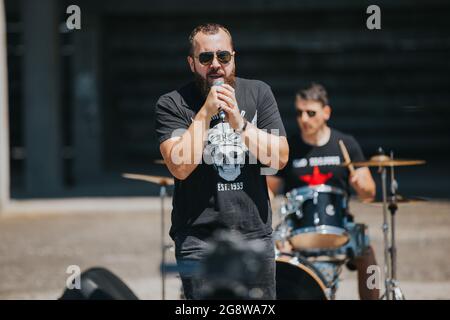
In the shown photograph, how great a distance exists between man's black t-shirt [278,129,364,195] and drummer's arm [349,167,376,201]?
0.10 metres

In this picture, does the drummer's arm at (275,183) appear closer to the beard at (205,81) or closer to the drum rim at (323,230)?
the drum rim at (323,230)

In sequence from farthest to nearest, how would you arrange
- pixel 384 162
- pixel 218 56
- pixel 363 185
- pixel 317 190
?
pixel 363 185, pixel 317 190, pixel 384 162, pixel 218 56

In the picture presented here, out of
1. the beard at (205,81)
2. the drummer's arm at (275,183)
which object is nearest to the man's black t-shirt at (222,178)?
the beard at (205,81)

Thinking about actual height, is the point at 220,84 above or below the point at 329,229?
above

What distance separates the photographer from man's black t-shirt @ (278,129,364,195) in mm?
6168

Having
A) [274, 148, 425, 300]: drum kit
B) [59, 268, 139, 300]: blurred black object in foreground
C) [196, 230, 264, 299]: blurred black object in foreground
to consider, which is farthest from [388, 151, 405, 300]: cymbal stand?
[196, 230, 264, 299]: blurred black object in foreground

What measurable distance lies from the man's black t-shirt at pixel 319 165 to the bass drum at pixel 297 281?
38.4 inches

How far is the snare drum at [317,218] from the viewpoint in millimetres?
5770

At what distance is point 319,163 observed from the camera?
6.21 m

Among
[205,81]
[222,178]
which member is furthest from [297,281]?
[205,81]

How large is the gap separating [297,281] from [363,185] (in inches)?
43.3

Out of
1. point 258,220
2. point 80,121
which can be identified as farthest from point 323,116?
point 80,121

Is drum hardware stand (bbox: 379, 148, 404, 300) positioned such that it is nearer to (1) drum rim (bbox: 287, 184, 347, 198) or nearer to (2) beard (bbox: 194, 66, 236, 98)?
(1) drum rim (bbox: 287, 184, 347, 198)

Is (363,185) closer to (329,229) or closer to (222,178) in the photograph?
(329,229)
